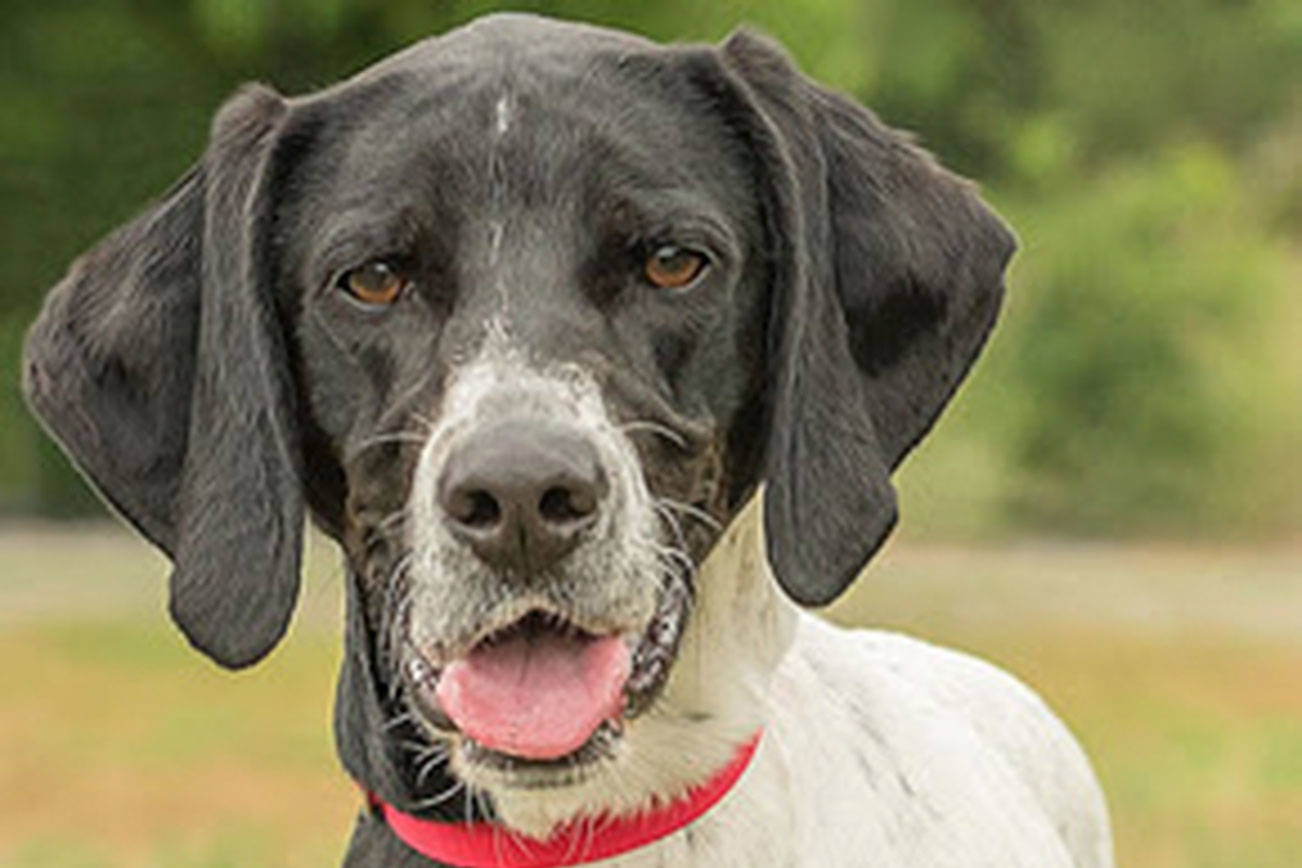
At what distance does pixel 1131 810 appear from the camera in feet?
35.0

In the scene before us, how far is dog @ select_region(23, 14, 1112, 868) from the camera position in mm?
3439

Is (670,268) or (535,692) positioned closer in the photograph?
(535,692)

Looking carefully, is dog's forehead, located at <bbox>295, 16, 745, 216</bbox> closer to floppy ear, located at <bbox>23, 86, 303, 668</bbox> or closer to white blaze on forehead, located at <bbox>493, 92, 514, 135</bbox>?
white blaze on forehead, located at <bbox>493, 92, 514, 135</bbox>

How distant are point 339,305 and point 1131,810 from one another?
7619 mm

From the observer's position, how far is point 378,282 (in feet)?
11.9

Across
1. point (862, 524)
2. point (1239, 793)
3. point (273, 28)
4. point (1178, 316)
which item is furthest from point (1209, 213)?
point (862, 524)

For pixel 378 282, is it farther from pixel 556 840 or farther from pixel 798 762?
pixel 798 762

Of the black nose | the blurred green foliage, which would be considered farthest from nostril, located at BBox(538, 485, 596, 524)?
the blurred green foliage

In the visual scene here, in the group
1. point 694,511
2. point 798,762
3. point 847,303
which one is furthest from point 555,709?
point 847,303

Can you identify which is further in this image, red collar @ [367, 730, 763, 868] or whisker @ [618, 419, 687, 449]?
red collar @ [367, 730, 763, 868]

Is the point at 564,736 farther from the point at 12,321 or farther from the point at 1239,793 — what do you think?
the point at 12,321

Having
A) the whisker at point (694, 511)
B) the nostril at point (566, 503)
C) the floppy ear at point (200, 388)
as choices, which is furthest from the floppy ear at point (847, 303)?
the floppy ear at point (200, 388)

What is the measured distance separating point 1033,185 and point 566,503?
2243cm

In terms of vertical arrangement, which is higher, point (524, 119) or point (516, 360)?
point (524, 119)
